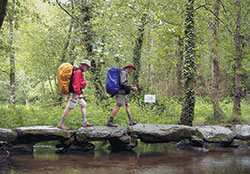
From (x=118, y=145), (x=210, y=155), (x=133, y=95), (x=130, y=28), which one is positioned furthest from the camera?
(x=130, y=28)

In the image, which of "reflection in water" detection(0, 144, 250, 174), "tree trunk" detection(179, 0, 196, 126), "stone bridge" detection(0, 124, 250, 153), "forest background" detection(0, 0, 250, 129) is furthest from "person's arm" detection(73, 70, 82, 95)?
"tree trunk" detection(179, 0, 196, 126)

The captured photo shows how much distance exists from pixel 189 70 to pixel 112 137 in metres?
5.16

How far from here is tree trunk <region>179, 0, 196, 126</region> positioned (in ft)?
38.3

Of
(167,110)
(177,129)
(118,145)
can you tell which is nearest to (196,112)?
(167,110)

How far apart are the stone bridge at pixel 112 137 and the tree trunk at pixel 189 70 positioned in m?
1.41

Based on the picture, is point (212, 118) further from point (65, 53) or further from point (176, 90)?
point (65, 53)

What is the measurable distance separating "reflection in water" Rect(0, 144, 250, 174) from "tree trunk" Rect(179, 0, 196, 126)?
3.53 meters

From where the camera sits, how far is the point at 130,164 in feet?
21.6

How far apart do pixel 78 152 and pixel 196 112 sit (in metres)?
10.6

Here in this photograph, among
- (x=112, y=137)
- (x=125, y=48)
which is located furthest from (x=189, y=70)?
(x=112, y=137)

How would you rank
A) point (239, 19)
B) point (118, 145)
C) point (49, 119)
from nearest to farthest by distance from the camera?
point (118, 145) → point (49, 119) → point (239, 19)

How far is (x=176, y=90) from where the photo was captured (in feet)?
61.8

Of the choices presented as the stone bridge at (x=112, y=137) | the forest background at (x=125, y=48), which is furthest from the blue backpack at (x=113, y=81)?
the stone bridge at (x=112, y=137)

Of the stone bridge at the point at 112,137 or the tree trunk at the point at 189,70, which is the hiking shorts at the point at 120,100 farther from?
the tree trunk at the point at 189,70
